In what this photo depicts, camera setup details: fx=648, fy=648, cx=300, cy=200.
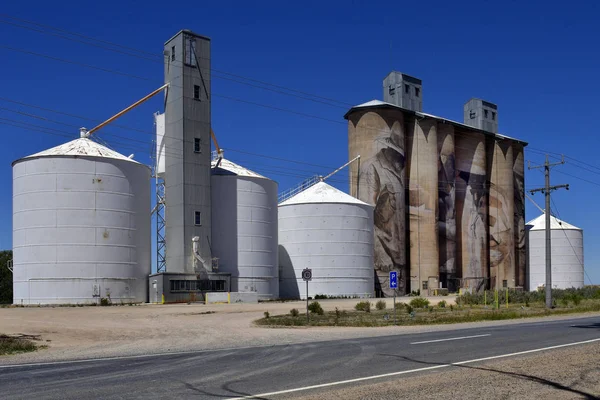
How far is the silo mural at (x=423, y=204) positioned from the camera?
82.9 metres

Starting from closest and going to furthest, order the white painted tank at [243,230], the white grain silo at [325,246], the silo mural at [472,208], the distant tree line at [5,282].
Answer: the white painted tank at [243,230]
the white grain silo at [325,246]
the distant tree line at [5,282]
the silo mural at [472,208]

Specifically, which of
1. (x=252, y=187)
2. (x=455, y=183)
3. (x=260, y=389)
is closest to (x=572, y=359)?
(x=260, y=389)

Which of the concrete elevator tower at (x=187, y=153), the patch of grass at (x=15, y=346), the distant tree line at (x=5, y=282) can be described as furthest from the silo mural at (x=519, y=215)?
the patch of grass at (x=15, y=346)

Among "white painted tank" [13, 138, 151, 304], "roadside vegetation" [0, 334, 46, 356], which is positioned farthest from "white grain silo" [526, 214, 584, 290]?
"roadside vegetation" [0, 334, 46, 356]

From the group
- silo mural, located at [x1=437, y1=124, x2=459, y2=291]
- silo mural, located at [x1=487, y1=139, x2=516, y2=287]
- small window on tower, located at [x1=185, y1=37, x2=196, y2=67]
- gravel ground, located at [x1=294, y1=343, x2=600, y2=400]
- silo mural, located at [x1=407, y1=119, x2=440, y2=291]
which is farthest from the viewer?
silo mural, located at [x1=487, y1=139, x2=516, y2=287]

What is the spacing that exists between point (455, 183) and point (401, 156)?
593 inches

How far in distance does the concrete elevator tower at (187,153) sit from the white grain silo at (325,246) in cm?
1417

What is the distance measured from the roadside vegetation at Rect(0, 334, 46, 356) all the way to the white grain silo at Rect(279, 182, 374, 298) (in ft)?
157

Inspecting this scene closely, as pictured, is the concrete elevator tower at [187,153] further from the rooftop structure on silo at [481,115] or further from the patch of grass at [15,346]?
the rooftop structure on silo at [481,115]

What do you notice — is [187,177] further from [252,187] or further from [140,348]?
[140,348]

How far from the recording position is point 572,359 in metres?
14.4

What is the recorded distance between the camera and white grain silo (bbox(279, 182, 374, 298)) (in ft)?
230

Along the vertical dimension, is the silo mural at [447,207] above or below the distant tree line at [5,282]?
above

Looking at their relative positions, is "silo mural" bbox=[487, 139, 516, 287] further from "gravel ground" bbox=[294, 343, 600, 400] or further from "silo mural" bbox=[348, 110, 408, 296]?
"gravel ground" bbox=[294, 343, 600, 400]
